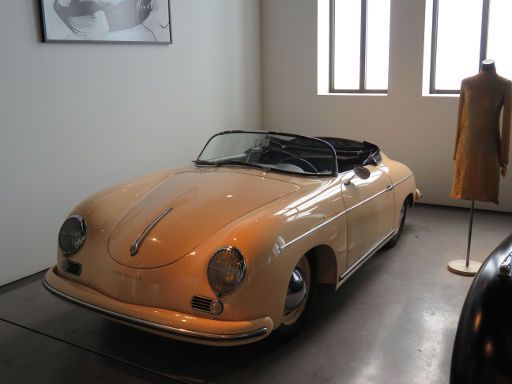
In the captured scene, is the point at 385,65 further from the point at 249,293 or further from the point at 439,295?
the point at 249,293

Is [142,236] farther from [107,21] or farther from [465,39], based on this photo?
[465,39]

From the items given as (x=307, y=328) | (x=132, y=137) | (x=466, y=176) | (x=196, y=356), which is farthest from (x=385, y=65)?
(x=196, y=356)

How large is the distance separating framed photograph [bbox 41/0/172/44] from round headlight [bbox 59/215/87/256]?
1.74 m

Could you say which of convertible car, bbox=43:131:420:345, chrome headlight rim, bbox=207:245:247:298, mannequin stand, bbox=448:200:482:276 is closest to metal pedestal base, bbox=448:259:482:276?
mannequin stand, bbox=448:200:482:276

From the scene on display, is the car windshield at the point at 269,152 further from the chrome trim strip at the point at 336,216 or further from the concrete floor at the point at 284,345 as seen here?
the concrete floor at the point at 284,345

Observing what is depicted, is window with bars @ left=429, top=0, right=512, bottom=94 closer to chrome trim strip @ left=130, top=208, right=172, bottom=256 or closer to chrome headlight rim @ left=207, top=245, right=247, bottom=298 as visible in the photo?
chrome trim strip @ left=130, top=208, right=172, bottom=256

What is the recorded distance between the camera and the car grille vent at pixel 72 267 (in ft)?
8.96

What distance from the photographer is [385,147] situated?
6023mm

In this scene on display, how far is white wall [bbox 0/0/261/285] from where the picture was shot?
3.82 metres

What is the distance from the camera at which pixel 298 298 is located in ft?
9.23

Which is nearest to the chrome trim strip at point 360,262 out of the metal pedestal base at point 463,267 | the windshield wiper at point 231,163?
the metal pedestal base at point 463,267

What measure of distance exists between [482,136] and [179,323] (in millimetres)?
2568

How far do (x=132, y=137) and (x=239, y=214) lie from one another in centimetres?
242

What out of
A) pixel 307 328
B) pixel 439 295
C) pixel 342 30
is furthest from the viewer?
pixel 342 30
